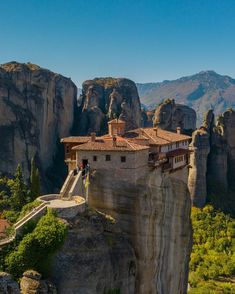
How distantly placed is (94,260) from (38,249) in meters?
4.36

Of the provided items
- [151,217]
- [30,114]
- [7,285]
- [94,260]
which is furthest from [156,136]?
[30,114]

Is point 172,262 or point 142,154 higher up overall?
point 142,154

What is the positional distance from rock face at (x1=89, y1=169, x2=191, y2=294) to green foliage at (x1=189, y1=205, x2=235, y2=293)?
2022 centimetres

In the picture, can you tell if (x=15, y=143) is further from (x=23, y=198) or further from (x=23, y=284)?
(x=23, y=284)

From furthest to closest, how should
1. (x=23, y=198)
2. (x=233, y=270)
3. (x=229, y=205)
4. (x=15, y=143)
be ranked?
(x=229, y=205) → (x=15, y=143) → (x=233, y=270) → (x=23, y=198)

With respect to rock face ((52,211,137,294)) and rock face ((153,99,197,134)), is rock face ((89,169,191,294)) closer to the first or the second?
rock face ((52,211,137,294))

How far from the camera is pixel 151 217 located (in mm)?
40312

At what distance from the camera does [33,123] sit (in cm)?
8456

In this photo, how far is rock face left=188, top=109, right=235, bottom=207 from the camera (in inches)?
3489

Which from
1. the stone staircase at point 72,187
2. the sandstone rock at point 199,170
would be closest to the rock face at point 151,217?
the stone staircase at point 72,187

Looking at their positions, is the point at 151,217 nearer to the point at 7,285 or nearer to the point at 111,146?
the point at 111,146

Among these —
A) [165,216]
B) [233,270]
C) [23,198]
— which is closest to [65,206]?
[165,216]

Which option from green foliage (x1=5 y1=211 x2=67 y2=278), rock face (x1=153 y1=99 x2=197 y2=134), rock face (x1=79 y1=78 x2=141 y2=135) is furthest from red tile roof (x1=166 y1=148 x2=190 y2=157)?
rock face (x1=153 y1=99 x2=197 y2=134)

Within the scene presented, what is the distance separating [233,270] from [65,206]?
154ft
